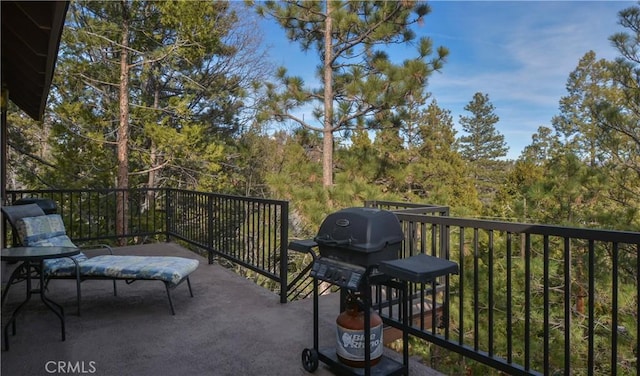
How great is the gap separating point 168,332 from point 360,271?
1.75 m

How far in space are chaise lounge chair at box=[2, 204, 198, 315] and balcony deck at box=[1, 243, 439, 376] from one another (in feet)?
0.81

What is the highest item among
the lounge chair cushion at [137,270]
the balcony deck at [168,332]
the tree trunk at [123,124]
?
the tree trunk at [123,124]

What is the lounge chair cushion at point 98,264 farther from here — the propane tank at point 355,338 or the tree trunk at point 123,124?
the tree trunk at point 123,124

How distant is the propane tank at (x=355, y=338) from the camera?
2.17 m

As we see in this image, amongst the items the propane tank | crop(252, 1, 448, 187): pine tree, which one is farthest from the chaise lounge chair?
crop(252, 1, 448, 187): pine tree

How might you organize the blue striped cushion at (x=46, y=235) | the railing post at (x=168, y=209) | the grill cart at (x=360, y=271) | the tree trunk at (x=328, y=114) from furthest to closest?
the tree trunk at (x=328, y=114) → the railing post at (x=168, y=209) → the blue striped cushion at (x=46, y=235) → the grill cart at (x=360, y=271)

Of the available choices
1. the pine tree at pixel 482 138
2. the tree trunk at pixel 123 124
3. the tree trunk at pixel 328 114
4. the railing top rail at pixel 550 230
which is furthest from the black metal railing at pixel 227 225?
the pine tree at pixel 482 138

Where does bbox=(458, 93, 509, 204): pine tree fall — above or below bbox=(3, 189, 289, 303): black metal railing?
above

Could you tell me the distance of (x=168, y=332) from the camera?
116 inches

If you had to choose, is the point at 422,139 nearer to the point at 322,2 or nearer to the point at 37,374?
the point at 322,2

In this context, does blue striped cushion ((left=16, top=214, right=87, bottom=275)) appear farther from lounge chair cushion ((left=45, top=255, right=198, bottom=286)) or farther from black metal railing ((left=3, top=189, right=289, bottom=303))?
black metal railing ((left=3, top=189, right=289, bottom=303))

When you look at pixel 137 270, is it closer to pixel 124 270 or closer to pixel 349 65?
pixel 124 270

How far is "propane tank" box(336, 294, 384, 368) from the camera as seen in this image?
2168 mm

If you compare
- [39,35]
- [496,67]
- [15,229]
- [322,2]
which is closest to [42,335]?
[15,229]
